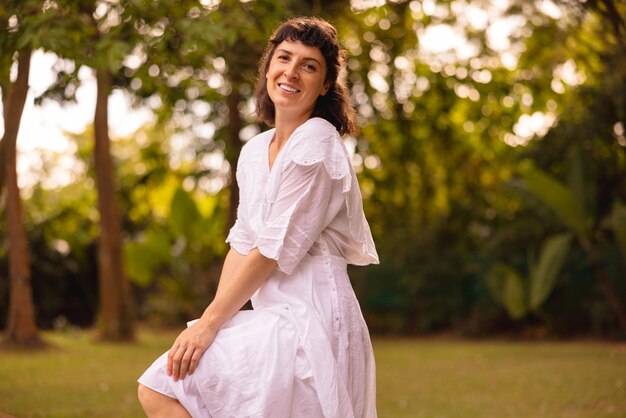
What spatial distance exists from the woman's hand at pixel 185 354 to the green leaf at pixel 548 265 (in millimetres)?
10591

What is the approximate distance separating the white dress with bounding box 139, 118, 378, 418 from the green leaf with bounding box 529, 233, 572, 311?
1010cm

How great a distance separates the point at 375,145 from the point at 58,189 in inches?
622

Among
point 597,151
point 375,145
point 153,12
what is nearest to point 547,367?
point 597,151

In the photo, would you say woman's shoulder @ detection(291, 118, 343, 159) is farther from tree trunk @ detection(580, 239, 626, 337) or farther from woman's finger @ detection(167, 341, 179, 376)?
tree trunk @ detection(580, 239, 626, 337)

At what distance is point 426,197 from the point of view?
18469 millimetres

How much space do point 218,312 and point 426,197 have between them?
15724 millimetres

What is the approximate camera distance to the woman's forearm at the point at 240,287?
2.94 meters

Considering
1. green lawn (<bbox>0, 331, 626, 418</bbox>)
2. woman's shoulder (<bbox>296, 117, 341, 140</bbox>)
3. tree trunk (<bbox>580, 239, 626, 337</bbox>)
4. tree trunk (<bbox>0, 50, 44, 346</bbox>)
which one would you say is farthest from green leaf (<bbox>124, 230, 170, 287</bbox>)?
woman's shoulder (<bbox>296, 117, 341, 140</bbox>)

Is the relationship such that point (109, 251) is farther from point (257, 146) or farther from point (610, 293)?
point (257, 146)

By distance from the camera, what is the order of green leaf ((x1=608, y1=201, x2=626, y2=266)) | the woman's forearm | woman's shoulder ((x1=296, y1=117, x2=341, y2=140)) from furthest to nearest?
green leaf ((x1=608, y1=201, x2=626, y2=266))
woman's shoulder ((x1=296, y1=117, x2=341, y2=140))
the woman's forearm

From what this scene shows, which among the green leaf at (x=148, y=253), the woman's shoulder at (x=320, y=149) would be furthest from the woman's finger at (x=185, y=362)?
the green leaf at (x=148, y=253)

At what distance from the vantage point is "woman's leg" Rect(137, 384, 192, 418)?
286 centimetres

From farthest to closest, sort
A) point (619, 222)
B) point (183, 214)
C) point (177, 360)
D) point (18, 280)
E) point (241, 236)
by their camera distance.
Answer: point (183, 214)
point (18, 280)
point (619, 222)
point (241, 236)
point (177, 360)

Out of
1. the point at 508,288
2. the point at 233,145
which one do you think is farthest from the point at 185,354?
the point at 508,288
